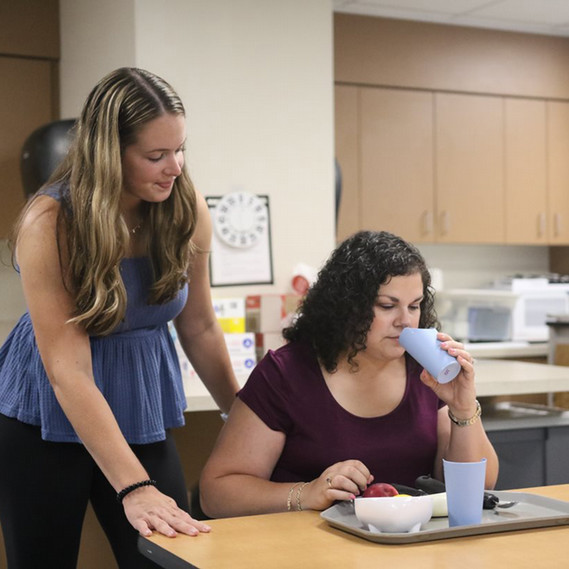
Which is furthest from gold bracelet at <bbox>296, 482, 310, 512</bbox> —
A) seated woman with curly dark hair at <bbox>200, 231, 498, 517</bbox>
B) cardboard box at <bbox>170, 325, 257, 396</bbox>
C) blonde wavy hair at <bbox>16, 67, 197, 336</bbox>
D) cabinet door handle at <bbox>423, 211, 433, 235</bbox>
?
cabinet door handle at <bbox>423, 211, 433, 235</bbox>

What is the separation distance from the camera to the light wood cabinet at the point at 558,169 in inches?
232

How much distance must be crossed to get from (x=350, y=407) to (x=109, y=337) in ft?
1.57

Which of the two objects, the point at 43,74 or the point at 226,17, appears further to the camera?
the point at 43,74

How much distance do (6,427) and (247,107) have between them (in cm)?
204

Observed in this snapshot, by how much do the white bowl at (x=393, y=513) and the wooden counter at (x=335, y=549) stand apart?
0.11 ft

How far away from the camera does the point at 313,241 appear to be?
12.2ft

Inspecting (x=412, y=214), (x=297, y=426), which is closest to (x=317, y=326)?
(x=297, y=426)

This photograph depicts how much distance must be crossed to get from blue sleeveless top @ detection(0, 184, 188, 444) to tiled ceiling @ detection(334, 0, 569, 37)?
3501 mm

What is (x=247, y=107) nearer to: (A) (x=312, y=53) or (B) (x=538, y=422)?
(A) (x=312, y=53)

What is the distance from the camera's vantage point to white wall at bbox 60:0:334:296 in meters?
3.47

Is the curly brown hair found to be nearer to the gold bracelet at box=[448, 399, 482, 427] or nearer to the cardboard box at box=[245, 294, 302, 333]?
the gold bracelet at box=[448, 399, 482, 427]

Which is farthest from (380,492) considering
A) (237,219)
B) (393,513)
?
(237,219)

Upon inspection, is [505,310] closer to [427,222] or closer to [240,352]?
[427,222]

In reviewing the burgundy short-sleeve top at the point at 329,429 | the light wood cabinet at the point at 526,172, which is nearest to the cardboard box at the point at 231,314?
the burgundy short-sleeve top at the point at 329,429
